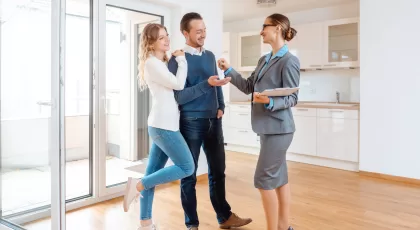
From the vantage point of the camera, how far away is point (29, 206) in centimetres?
250

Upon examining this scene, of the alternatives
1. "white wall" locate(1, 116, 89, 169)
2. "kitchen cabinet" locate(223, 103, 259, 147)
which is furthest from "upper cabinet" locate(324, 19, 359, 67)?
"white wall" locate(1, 116, 89, 169)

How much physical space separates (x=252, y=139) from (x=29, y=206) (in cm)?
369

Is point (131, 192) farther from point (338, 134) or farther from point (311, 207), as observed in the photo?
point (338, 134)

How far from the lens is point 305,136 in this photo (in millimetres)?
4941

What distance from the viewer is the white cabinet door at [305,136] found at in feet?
15.9

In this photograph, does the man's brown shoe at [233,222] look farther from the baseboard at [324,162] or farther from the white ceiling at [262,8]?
the white ceiling at [262,8]

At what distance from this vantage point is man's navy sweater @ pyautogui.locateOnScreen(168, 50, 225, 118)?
2166 mm

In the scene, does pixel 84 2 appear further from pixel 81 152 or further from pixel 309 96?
pixel 309 96

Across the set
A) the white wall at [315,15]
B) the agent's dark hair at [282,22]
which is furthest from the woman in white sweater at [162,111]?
the white wall at [315,15]

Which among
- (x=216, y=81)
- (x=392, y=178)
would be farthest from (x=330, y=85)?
(x=216, y=81)

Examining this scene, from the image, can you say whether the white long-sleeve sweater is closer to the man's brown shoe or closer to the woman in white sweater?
the woman in white sweater

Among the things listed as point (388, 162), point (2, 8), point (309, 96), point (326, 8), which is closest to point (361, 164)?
point (388, 162)

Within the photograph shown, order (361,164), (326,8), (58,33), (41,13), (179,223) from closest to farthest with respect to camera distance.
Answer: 1. (58,33)
2. (41,13)
3. (179,223)
4. (361,164)
5. (326,8)

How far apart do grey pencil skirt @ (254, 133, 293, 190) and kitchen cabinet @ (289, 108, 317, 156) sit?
2.88 metres
